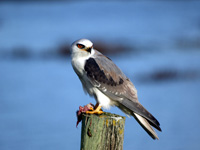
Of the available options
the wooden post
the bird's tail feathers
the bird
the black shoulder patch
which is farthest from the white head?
the wooden post

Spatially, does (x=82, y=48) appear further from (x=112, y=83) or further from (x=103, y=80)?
(x=112, y=83)

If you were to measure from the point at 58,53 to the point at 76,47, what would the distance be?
35.7ft

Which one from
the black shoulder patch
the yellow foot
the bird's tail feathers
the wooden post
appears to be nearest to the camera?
the wooden post

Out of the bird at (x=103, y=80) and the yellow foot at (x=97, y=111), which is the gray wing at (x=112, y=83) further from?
the yellow foot at (x=97, y=111)

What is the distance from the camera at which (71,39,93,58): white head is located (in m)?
5.21

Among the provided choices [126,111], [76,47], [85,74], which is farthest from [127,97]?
[76,47]

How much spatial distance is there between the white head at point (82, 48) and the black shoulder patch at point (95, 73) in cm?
13

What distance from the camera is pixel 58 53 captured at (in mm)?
16016

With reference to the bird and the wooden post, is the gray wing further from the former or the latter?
the wooden post

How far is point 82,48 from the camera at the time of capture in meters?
5.24

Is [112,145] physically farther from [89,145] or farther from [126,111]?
[126,111]

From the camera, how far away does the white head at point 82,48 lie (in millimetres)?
5215

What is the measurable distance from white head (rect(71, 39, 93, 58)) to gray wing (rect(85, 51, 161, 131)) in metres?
0.13

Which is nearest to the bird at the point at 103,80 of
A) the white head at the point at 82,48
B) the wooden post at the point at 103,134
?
the white head at the point at 82,48
